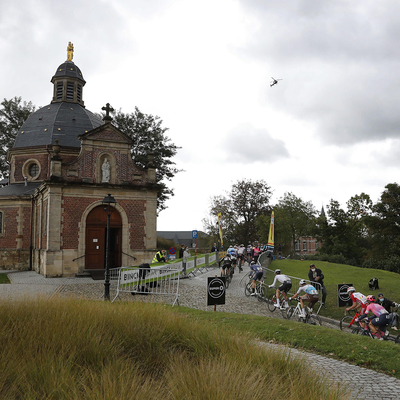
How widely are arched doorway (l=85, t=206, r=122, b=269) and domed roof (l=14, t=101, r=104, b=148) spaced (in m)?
12.4

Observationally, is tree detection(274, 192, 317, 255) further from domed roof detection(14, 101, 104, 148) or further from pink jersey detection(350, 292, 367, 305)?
pink jersey detection(350, 292, 367, 305)

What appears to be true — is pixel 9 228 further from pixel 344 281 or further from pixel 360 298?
pixel 360 298

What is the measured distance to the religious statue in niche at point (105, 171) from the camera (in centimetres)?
2417

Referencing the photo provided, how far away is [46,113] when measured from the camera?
36062mm

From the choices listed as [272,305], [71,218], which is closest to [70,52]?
[71,218]

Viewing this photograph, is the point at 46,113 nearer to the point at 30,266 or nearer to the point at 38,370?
the point at 30,266

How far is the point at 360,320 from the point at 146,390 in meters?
7.97

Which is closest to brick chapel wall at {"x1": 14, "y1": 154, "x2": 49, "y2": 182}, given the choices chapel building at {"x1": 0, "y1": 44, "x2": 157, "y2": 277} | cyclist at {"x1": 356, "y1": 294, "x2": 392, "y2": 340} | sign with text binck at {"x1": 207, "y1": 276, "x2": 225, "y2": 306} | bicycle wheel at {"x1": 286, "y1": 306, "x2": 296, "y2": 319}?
chapel building at {"x1": 0, "y1": 44, "x2": 157, "y2": 277}

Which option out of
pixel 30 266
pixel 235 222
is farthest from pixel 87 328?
pixel 235 222

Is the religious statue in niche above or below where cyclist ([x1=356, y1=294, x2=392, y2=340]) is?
above

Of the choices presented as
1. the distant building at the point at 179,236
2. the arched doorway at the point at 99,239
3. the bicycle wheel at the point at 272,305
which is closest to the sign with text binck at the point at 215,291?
the bicycle wheel at the point at 272,305

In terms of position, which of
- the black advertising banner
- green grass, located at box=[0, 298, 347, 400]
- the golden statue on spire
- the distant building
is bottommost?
the distant building

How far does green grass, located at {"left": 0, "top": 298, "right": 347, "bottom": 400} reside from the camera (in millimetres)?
3979

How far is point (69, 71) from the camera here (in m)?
38.7
